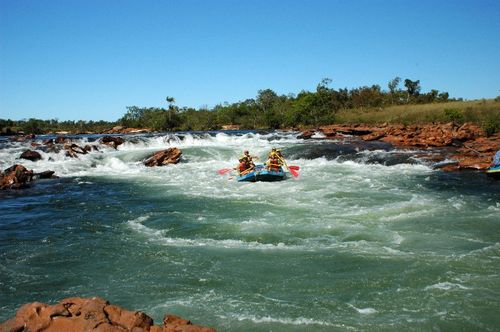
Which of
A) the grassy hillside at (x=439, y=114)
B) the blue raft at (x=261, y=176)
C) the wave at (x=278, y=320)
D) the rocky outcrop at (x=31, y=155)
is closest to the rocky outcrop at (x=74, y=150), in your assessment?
the rocky outcrop at (x=31, y=155)

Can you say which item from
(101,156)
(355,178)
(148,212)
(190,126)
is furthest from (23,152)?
(190,126)

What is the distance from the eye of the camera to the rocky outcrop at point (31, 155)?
2281 centimetres

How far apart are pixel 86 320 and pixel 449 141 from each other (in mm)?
24974

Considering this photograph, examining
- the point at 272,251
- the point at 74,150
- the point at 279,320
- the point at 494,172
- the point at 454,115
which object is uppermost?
the point at 454,115

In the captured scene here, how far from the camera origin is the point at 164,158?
896 inches

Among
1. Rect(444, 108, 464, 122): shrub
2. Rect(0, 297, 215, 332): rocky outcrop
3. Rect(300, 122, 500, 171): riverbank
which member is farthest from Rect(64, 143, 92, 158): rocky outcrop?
Rect(444, 108, 464, 122): shrub

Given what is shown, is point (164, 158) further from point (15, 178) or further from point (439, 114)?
point (439, 114)

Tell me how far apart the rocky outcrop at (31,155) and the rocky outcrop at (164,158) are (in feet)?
20.1

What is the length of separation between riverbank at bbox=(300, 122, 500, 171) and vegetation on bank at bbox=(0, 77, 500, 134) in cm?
690

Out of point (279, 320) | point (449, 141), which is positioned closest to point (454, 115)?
point (449, 141)

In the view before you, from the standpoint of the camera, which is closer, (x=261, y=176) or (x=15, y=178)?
(x=261, y=176)

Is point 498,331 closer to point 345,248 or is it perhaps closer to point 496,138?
point 345,248

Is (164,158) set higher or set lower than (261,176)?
higher

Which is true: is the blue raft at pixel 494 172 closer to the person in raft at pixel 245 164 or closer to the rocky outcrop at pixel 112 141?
the person in raft at pixel 245 164
